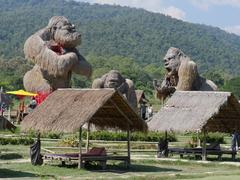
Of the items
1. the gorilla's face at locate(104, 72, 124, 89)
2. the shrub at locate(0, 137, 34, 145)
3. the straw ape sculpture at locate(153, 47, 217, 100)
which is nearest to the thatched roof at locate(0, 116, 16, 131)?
the shrub at locate(0, 137, 34, 145)

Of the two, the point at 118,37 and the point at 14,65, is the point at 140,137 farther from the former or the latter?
the point at 118,37

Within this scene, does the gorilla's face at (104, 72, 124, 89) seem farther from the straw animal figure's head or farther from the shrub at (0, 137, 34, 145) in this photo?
the shrub at (0, 137, 34, 145)

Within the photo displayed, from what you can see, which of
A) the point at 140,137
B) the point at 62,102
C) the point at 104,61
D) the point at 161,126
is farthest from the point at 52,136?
the point at 104,61

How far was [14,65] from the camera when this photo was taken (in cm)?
11475

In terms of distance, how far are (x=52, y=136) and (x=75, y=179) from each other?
61.5 ft

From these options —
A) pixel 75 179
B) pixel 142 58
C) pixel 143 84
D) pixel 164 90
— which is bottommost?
pixel 75 179

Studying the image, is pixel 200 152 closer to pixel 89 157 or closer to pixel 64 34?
pixel 89 157

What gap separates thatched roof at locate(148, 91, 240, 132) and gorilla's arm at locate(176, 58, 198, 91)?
34.2 feet

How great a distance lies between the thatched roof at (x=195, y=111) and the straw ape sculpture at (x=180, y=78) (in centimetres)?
1060

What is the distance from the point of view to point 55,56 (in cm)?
3872

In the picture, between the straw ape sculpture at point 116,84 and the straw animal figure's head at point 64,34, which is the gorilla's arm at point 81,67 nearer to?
the straw animal figure's head at point 64,34

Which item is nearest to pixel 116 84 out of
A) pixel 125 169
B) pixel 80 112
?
pixel 125 169

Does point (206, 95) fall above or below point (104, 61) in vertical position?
below

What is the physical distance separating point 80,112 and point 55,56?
17.9 m
